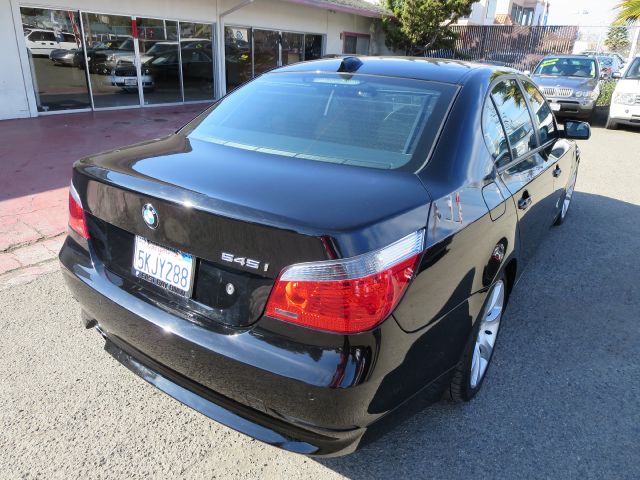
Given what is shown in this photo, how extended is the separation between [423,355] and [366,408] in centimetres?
34

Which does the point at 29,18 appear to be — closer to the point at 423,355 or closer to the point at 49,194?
the point at 49,194

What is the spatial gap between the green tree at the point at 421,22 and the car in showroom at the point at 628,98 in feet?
32.9

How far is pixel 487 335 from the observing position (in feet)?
8.88

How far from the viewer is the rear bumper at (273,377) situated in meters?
1.58

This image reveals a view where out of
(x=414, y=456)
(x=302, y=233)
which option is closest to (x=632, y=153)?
(x=414, y=456)

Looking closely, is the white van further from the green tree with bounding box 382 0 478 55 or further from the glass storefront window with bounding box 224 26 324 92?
the green tree with bounding box 382 0 478 55

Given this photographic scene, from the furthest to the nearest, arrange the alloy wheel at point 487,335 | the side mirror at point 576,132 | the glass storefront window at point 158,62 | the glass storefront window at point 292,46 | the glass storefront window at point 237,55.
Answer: the glass storefront window at point 292,46 → the glass storefront window at point 237,55 → the glass storefront window at point 158,62 → the side mirror at point 576,132 → the alloy wheel at point 487,335

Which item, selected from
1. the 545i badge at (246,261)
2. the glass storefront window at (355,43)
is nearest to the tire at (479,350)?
the 545i badge at (246,261)

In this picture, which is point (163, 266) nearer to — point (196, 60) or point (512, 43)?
point (196, 60)

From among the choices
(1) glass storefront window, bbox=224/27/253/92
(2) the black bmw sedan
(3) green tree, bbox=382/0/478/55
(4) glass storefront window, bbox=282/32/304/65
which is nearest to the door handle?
(2) the black bmw sedan

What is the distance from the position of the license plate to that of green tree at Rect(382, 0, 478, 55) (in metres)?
21.3

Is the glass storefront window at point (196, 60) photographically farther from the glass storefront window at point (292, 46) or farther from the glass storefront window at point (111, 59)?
the glass storefront window at point (292, 46)

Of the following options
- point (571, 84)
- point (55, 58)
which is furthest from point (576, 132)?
point (55, 58)

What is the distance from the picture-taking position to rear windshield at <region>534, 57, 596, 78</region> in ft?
43.3
